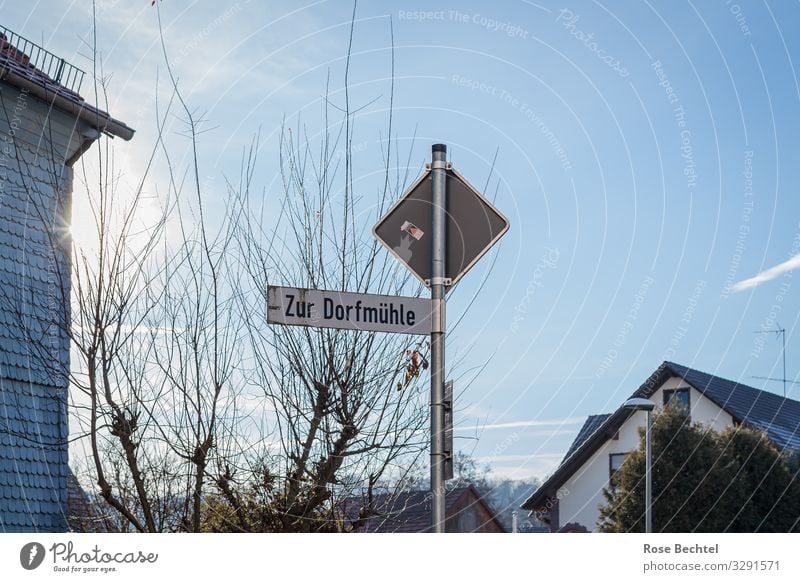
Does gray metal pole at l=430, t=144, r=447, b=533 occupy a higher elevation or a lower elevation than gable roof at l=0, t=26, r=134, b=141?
lower

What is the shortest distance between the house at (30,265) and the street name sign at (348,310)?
6712 millimetres

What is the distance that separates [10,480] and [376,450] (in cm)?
638

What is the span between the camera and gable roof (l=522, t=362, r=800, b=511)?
25.0m

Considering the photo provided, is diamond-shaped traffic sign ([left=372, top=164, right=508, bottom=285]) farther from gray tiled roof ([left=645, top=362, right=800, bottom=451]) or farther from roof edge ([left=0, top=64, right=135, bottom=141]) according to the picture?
gray tiled roof ([left=645, top=362, right=800, bottom=451])

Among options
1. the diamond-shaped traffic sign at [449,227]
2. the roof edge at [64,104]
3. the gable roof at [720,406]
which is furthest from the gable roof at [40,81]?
the gable roof at [720,406]

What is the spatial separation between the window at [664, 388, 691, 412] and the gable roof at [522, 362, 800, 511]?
0.43 m

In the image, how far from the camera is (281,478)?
23.2 ft

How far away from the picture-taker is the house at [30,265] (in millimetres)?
11148

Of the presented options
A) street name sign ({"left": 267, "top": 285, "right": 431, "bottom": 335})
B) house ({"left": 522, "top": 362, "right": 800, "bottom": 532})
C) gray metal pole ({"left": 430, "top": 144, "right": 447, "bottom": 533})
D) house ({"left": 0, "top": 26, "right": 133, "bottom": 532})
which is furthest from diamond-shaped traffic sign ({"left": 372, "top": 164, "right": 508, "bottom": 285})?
house ({"left": 522, "top": 362, "right": 800, "bottom": 532})

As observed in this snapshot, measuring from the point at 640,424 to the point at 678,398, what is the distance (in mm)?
1665

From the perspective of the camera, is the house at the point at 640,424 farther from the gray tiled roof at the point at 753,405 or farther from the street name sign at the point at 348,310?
the street name sign at the point at 348,310
